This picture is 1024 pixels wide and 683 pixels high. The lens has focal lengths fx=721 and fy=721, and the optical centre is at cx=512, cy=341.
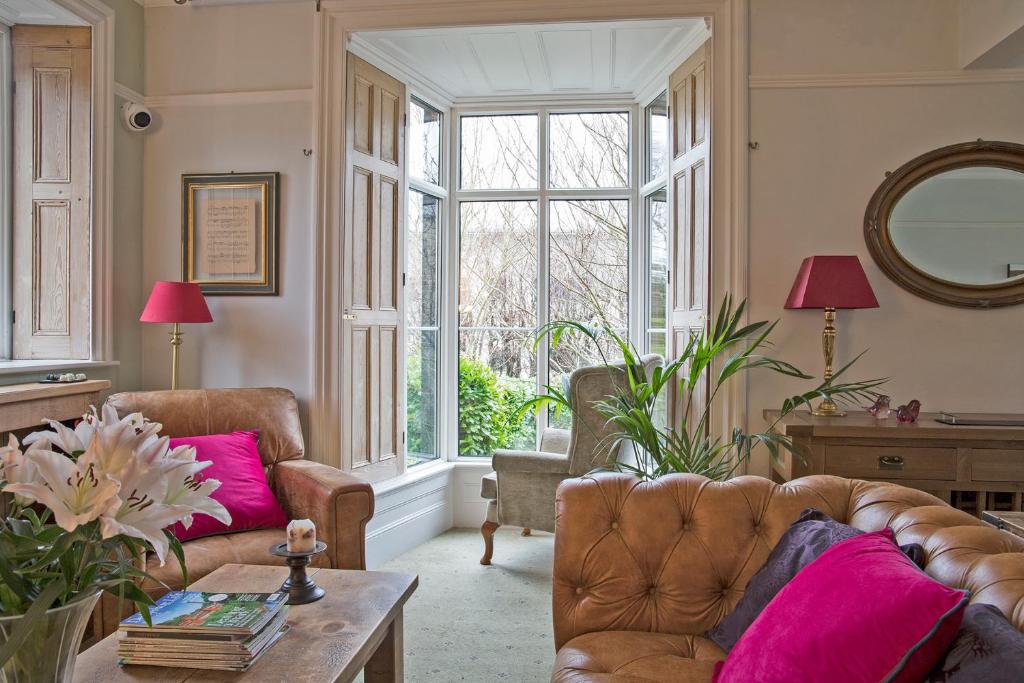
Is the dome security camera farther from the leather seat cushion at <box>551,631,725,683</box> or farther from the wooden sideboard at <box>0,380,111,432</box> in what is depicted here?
the leather seat cushion at <box>551,631,725,683</box>

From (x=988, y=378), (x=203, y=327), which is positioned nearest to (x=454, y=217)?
(x=203, y=327)

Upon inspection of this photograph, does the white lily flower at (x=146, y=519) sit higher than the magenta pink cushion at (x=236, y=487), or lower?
higher

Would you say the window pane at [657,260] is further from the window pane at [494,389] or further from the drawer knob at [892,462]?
the drawer knob at [892,462]

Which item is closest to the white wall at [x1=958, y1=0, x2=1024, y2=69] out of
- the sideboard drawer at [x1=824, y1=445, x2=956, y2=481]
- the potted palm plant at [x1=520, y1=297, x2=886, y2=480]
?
the potted palm plant at [x1=520, y1=297, x2=886, y2=480]

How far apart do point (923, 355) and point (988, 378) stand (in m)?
0.28

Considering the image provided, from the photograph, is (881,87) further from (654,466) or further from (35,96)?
(35,96)

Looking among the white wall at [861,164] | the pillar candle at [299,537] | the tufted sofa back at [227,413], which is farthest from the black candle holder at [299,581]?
the white wall at [861,164]

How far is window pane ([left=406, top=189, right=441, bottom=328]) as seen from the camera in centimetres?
418

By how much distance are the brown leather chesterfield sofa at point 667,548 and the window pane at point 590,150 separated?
2905 mm

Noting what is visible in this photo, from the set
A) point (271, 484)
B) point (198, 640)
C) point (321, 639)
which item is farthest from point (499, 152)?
point (198, 640)

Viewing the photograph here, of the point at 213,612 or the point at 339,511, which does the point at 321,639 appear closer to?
the point at 213,612

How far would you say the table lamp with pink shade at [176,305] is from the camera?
2.98 metres

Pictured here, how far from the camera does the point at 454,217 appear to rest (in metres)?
4.50

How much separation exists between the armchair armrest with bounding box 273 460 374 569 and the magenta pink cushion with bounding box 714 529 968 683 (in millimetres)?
1524
